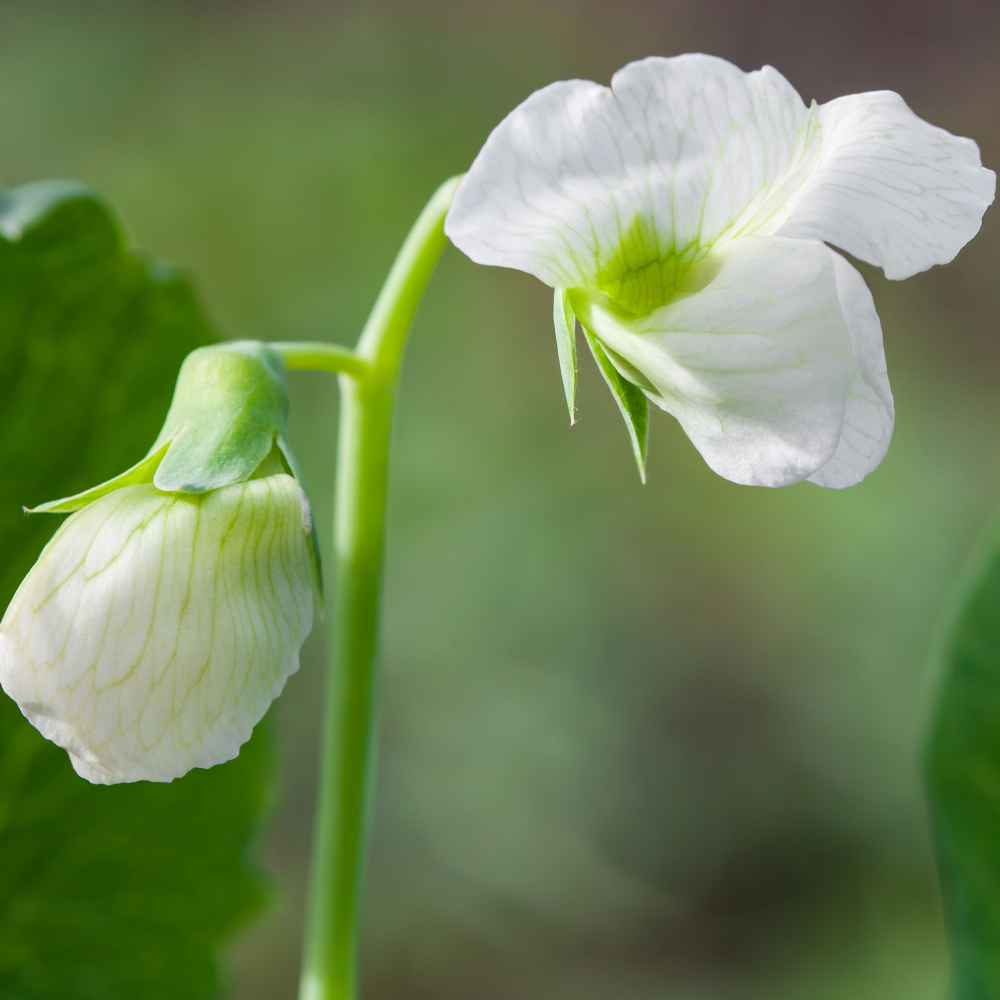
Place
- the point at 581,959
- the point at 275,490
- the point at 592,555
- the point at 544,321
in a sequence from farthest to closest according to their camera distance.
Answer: the point at 544,321 → the point at 592,555 → the point at 581,959 → the point at 275,490

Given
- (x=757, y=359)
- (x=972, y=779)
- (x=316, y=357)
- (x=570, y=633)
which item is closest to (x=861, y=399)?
(x=757, y=359)

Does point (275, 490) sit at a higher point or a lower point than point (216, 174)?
higher

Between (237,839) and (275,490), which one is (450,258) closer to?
(237,839)

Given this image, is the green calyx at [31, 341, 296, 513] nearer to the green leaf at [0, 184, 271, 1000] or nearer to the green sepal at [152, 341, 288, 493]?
the green sepal at [152, 341, 288, 493]

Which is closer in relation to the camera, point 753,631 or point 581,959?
point 581,959

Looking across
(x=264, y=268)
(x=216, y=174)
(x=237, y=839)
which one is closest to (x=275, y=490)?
(x=237, y=839)

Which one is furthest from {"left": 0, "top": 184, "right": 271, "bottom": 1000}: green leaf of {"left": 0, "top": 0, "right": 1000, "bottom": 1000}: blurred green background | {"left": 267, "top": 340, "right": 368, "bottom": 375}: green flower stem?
{"left": 0, "top": 0, "right": 1000, "bottom": 1000}: blurred green background

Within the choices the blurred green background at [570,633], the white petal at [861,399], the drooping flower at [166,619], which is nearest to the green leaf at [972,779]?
the white petal at [861,399]
